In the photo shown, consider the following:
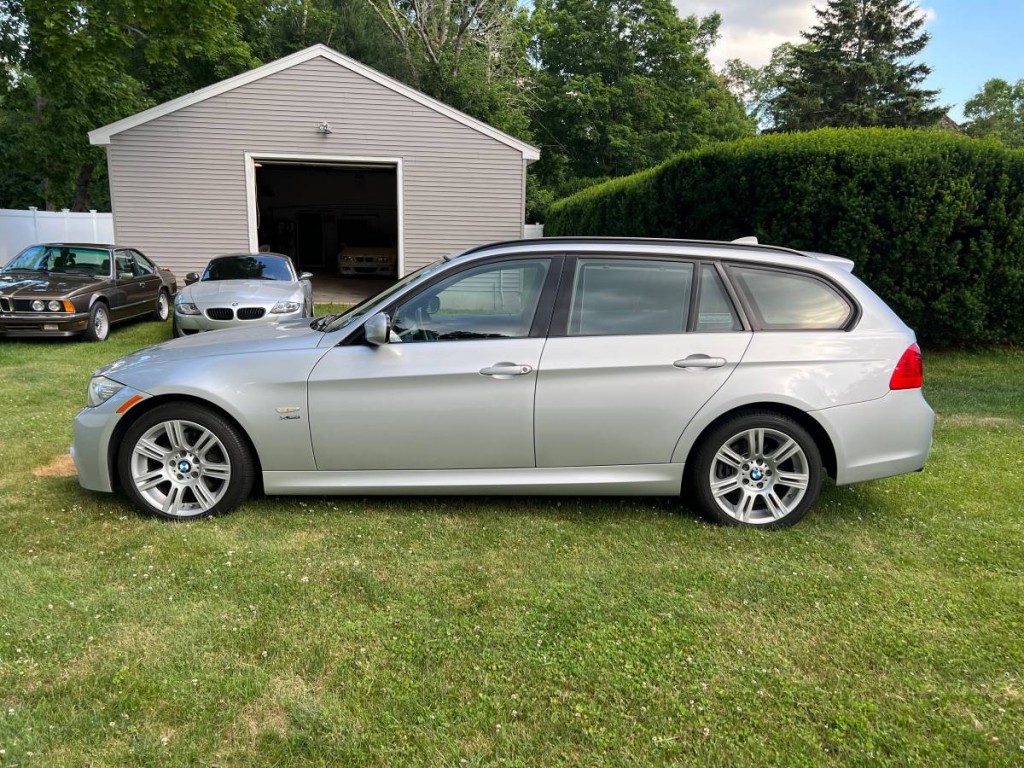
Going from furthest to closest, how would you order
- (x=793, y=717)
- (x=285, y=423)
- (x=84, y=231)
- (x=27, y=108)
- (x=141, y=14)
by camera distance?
1. (x=84, y=231)
2. (x=27, y=108)
3. (x=141, y=14)
4. (x=285, y=423)
5. (x=793, y=717)

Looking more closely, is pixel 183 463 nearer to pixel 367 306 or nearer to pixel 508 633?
pixel 367 306

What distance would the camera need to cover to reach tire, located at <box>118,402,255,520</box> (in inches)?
148

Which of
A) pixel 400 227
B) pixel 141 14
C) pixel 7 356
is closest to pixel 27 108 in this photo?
pixel 141 14

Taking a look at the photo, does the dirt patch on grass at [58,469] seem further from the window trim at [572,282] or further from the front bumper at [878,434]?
the front bumper at [878,434]

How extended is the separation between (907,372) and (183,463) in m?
4.03

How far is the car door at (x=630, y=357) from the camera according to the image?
3.73m

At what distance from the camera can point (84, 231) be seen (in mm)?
21141

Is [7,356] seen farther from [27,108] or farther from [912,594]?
[27,108]

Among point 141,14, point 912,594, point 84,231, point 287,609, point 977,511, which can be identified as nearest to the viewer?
point 287,609

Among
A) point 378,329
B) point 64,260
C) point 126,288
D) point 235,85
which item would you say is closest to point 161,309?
point 126,288

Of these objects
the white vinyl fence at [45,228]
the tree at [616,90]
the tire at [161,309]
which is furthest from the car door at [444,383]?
the tree at [616,90]

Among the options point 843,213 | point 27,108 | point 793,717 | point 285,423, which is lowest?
point 793,717

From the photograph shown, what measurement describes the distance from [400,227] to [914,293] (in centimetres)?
1055

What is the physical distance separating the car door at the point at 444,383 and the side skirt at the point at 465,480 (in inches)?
2.0
